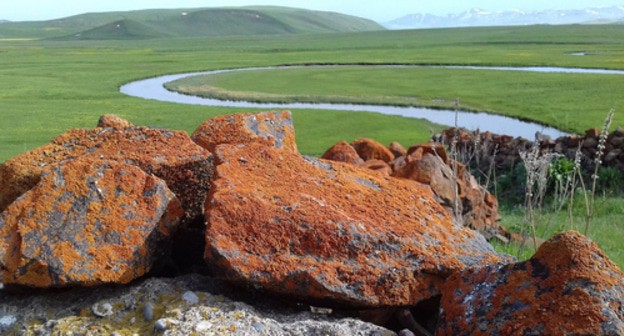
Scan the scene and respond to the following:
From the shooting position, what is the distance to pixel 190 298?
14.7 feet

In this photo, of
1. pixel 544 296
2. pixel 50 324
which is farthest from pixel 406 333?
pixel 50 324

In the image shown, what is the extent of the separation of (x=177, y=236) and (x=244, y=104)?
132 feet

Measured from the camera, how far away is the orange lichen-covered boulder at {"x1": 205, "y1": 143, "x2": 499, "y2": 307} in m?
4.48

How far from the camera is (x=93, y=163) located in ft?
17.0

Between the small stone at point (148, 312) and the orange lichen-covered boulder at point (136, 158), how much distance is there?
120 centimetres

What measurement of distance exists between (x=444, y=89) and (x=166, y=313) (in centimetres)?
4800

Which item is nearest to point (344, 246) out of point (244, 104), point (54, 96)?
point (244, 104)

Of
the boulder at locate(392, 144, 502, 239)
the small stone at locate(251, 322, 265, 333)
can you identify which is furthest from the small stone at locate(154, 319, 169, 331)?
the boulder at locate(392, 144, 502, 239)

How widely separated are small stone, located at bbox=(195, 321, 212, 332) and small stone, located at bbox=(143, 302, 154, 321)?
39 centimetres

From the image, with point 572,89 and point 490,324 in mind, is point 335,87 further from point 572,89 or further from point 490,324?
point 490,324

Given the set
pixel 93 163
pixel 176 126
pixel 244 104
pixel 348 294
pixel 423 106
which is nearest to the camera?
pixel 348 294

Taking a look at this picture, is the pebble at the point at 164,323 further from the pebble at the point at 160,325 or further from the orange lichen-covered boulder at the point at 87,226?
the orange lichen-covered boulder at the point at 87,226

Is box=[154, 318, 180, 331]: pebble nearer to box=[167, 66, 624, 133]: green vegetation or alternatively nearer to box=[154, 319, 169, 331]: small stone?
box=[154, 319, 169, 331]: small stone

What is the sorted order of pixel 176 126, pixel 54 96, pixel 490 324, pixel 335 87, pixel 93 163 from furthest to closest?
1. pixel 335 87
2. pixel 54 96
3. pixel 176 126
4. pixel 93 163
5. pixel 490 324
